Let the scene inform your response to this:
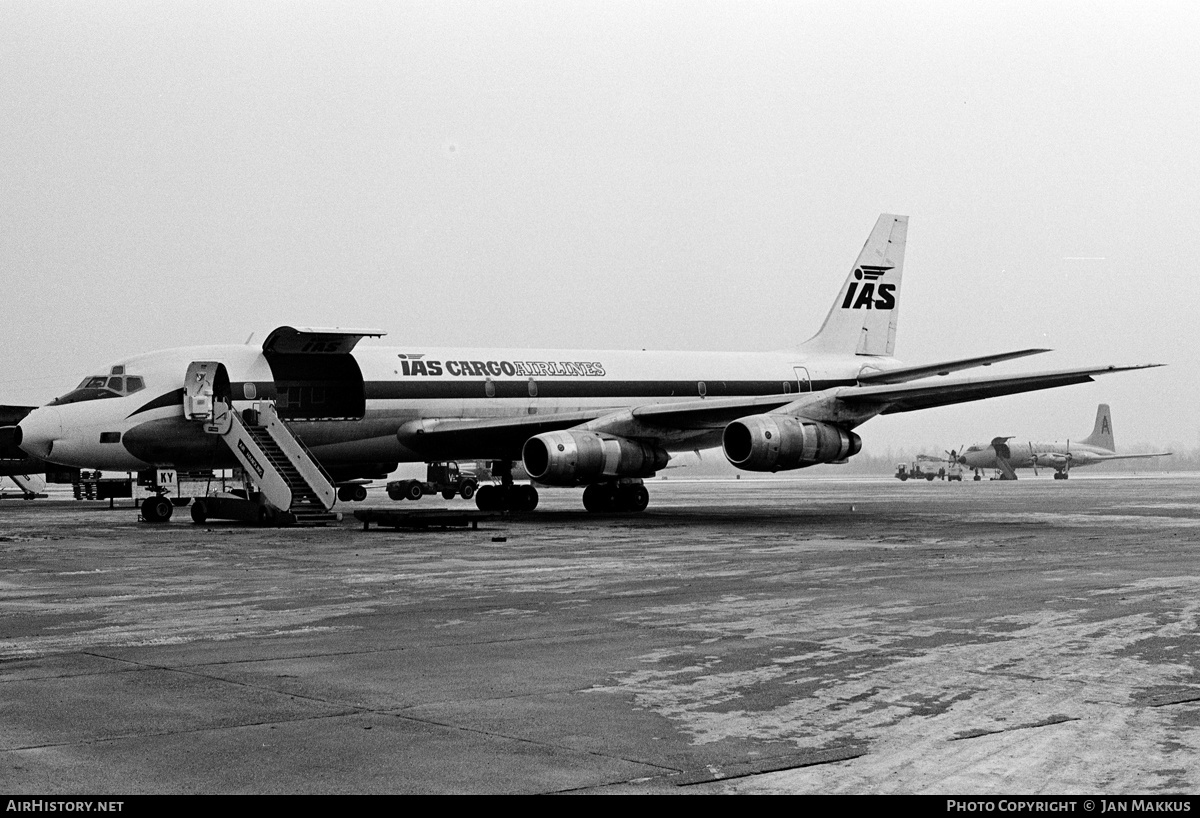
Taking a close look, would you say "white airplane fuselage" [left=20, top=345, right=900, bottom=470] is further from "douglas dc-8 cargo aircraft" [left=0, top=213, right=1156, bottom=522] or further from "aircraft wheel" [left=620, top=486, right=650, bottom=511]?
"aircraft wheel" [left=620, top=486, right=650, bottom=511]

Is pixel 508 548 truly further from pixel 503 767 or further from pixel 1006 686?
pixel 503 767

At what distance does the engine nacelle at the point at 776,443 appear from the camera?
81.5 feet

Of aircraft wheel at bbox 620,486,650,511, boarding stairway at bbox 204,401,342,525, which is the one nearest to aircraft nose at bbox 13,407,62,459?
boarding stairway at bbox 204,401,342,525

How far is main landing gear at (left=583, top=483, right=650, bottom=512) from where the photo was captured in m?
30.3

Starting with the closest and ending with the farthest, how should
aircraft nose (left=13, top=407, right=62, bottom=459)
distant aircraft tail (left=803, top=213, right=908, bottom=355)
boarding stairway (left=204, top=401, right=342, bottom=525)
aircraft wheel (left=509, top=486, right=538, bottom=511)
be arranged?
boarding stairway (left=204, top=401, right=342, bottom=525), aircraft nose (left=13, top=407, right=62, bottom=459), aircraft wheel (left=509, top=486, right=538, bottom=511), distant aircraft tail (left=803, top=213, right=908, bottom=355)

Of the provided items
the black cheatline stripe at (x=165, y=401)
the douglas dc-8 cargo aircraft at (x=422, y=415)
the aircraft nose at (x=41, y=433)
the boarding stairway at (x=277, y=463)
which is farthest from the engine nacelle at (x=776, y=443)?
the aircraft nose at (x=41, y=433)

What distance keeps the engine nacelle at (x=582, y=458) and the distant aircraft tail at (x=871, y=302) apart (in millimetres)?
10355

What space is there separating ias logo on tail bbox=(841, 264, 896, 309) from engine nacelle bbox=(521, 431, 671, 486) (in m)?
11.2

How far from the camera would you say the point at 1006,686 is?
7.84m

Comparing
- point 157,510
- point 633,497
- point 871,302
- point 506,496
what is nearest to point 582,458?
point 633,497

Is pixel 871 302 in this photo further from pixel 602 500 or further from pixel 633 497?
pixel 602 500

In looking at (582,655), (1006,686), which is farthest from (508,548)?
(1006,686)

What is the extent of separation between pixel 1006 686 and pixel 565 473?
17867 millimetres

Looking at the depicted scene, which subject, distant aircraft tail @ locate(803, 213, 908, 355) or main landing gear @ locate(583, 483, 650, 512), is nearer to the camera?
main landing gear @ locate(583, 483, 650, 512)
